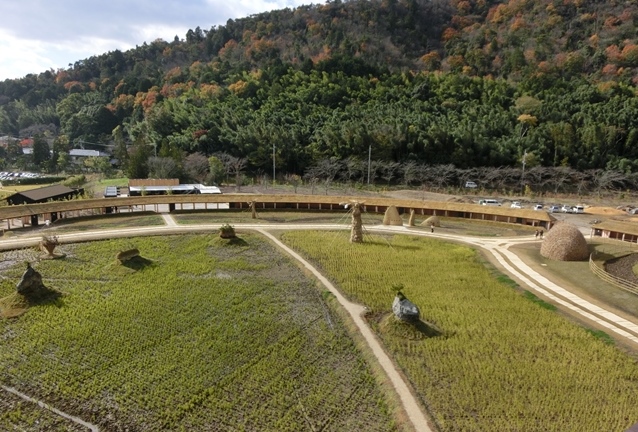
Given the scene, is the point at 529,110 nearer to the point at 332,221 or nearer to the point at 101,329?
the point at 332,221

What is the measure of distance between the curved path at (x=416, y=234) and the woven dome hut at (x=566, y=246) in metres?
2.63

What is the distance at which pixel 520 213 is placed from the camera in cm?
4250

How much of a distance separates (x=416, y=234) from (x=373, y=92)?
56107 mm

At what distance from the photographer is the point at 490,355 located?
18.3 metres

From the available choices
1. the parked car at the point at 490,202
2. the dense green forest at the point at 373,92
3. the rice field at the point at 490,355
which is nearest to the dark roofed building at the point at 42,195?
the dense green forest at the point at 373,92

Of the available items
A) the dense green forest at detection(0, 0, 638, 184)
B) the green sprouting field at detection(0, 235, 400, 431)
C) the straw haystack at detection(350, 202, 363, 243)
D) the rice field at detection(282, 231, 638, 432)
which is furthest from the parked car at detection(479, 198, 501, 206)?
the green sprouting field at detection(0, 235, 400, 431)

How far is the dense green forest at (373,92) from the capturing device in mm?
67312

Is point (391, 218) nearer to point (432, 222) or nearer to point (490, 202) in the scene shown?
point (432, 222)

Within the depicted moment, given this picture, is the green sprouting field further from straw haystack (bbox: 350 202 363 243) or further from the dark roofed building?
the dark roofed building

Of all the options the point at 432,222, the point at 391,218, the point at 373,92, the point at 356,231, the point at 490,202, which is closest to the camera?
the point at 356,231

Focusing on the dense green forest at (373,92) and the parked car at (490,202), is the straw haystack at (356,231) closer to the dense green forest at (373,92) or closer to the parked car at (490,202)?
the parked car at (490,202)

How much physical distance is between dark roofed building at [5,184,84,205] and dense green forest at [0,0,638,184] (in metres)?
14.8

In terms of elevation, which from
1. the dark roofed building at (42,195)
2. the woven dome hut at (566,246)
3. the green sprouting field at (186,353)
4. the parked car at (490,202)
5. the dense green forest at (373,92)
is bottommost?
the green sprouting field at (186,353)

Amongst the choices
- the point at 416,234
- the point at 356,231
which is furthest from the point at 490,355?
the point at 416,234
